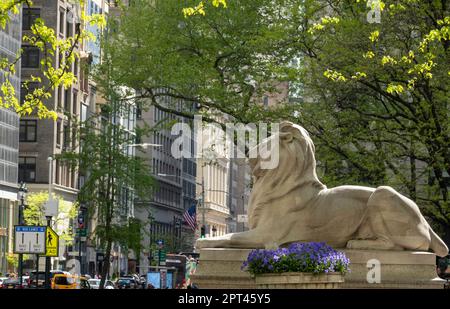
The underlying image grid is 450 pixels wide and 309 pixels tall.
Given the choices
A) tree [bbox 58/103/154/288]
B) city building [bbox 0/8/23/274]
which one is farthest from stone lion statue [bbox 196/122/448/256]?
city building [bbox 0/8/23/274]

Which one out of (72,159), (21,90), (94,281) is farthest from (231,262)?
(21,90)

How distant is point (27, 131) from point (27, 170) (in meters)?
3.13

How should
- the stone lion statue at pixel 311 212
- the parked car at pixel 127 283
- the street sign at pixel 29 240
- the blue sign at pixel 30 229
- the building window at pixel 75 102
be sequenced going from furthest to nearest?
the building window at pixel 75 102, the parked car at pixel 127 283, the blue sign at pixel 30 229, the street sign at pixel 29 240, the stone lion statue at pixel 311 212

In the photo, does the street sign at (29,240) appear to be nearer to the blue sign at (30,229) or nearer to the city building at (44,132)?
the blue sign at (30,229)

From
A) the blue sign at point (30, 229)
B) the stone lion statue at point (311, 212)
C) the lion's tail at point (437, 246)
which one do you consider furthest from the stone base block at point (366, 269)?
the blue sign at point (30, 229)

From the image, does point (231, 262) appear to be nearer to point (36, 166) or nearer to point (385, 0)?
point (385, 0)

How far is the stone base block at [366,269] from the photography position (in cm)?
2267

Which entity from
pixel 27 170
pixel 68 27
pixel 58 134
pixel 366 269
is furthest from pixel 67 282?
pixel 68 27

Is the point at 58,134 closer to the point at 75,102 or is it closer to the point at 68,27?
the point at 75,102

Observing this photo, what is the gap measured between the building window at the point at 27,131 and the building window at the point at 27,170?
1.63 meters

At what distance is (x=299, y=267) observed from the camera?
66.6 ft

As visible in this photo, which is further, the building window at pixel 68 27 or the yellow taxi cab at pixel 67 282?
the building window at pixel 68 27

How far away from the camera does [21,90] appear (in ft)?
356

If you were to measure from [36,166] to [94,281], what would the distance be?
28.1 m
